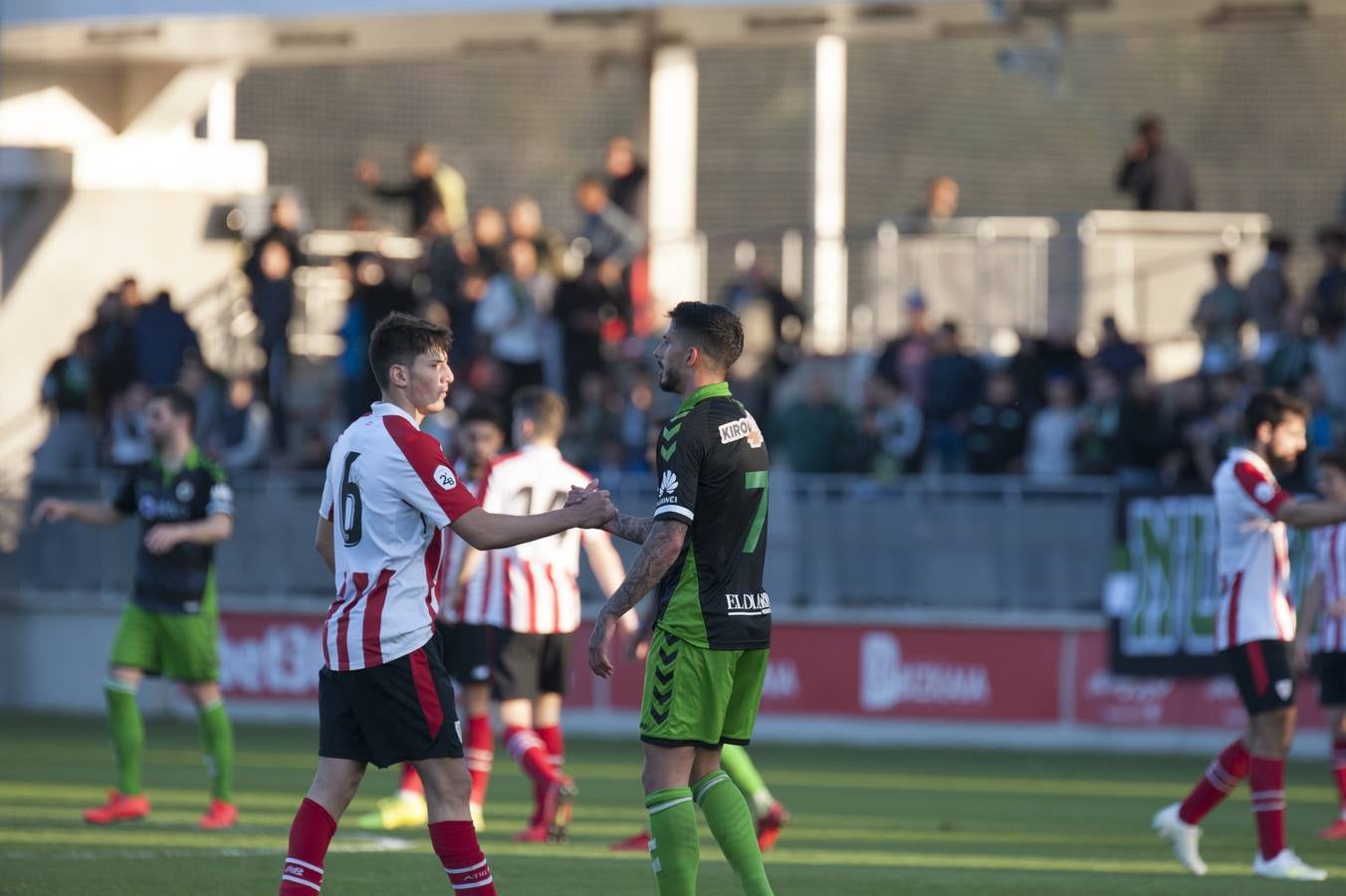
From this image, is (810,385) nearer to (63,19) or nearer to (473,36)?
(473,36)

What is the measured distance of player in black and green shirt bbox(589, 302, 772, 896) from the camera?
7.14 m

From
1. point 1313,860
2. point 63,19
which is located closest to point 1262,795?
point 1313,860

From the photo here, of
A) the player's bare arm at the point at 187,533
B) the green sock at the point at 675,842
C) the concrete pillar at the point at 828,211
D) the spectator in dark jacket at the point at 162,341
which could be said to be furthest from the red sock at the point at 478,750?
the concrete pillar at the point at 828,211

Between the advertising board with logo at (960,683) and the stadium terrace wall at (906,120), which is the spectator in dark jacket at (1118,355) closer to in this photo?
the advertising board with logo at (960,683)

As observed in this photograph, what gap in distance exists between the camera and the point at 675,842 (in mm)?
7129

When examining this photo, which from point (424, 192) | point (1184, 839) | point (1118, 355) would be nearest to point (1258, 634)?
point (1184, 839)

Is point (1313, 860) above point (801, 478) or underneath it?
underneath

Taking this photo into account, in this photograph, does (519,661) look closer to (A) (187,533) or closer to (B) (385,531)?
(A) (187,533)

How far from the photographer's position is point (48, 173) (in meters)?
21.6

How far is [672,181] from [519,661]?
517 inches

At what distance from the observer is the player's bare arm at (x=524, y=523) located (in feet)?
22.5

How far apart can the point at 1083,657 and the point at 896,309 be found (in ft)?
17.8

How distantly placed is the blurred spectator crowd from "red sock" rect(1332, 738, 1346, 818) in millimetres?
4310

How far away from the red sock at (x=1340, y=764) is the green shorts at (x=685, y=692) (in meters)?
5.50
